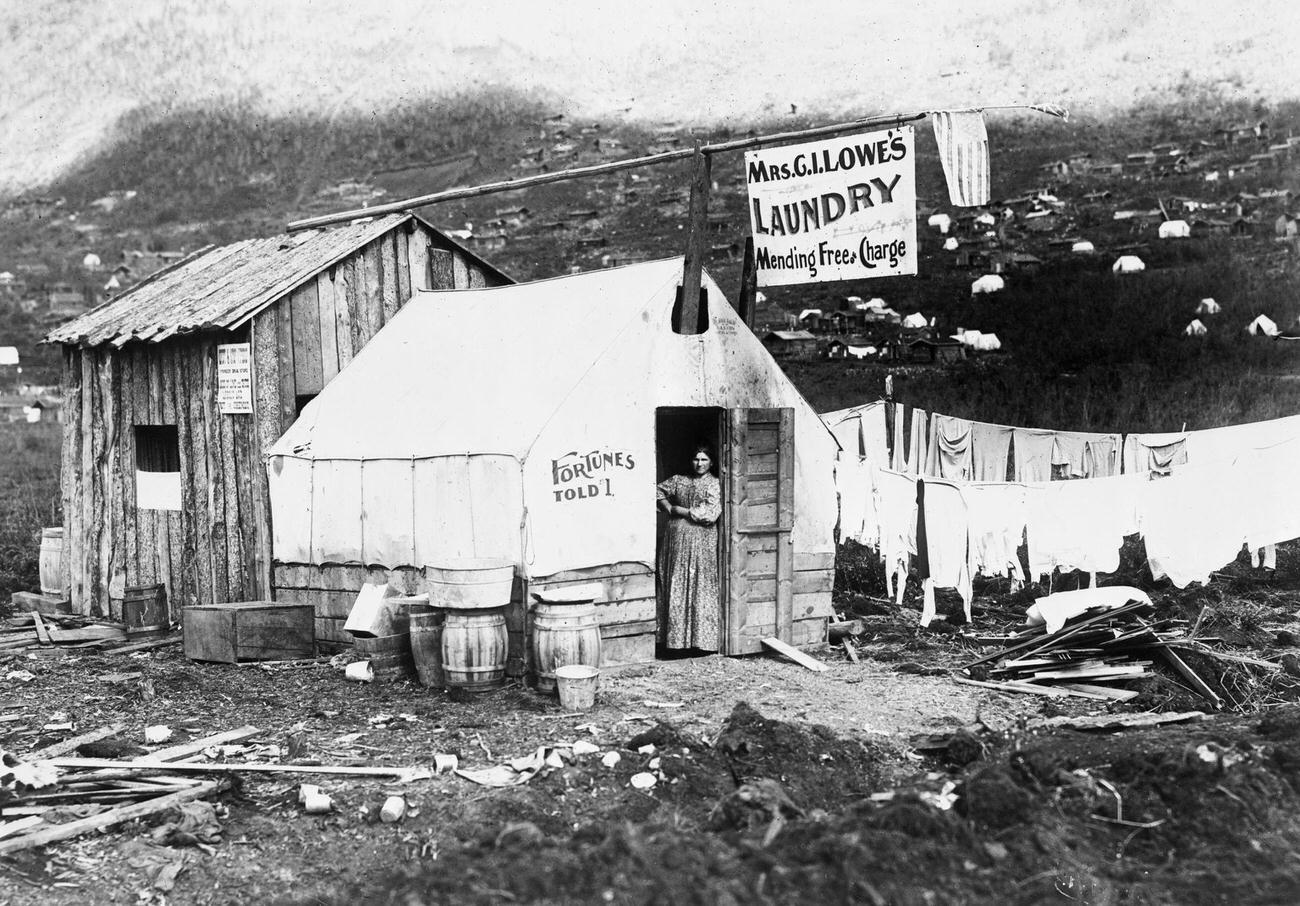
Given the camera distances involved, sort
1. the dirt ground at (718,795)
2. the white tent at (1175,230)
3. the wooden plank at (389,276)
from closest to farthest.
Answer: the dirt ground at (718,795), the wooden plank at (389,276), the white tent at (1175,230)

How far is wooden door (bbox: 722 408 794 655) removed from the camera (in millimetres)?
10617

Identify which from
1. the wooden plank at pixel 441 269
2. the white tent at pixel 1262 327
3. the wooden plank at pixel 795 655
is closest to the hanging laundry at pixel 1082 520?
the wooden plank at pixel 795 655

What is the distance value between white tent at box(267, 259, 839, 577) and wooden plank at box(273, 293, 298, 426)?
309 millimetres

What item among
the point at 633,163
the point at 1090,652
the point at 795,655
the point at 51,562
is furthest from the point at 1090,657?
the point at 51,562

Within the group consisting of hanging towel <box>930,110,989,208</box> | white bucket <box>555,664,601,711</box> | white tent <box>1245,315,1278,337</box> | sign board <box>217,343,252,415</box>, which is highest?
hanging towel <box>930,110,989,208</box>

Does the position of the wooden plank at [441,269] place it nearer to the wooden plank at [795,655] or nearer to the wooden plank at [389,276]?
the wooden plank at [389,276]

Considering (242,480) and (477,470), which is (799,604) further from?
(242,480)

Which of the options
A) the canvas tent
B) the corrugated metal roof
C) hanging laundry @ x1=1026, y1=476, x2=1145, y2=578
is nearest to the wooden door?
the canvas tent

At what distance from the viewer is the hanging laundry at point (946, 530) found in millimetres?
11625

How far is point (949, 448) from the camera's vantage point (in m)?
16.7

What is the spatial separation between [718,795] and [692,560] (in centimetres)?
372

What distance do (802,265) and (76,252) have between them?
1694 inches

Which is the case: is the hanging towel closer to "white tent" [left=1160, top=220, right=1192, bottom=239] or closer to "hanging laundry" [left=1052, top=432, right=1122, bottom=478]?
"hanging laundry" [left=1052, top=432, right=1122, bottom=478]

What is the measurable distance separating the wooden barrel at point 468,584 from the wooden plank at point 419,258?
A: 4.88 meters
